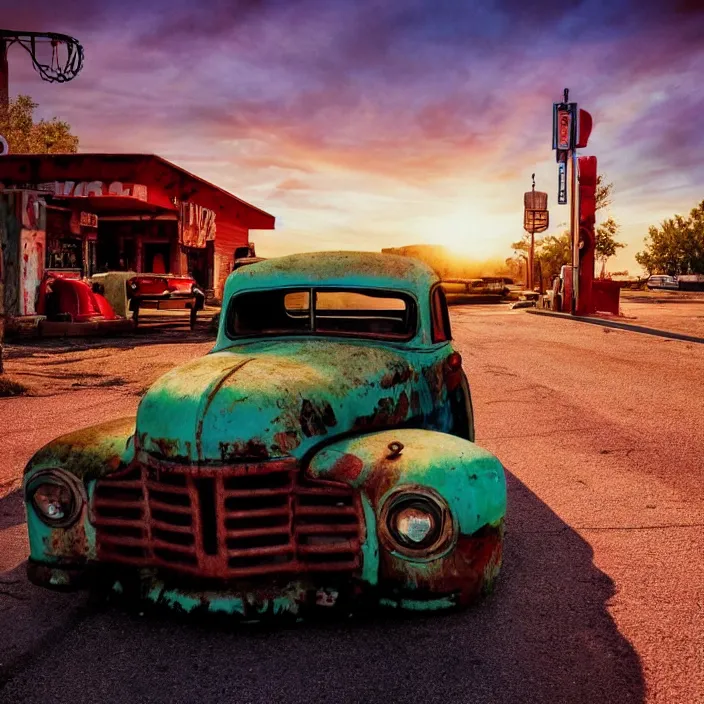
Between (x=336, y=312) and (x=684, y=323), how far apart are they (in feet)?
59.5

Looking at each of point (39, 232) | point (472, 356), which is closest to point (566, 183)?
point (472, 356)

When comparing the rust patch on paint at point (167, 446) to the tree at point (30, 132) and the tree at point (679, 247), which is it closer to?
the tree at point (30, 132)

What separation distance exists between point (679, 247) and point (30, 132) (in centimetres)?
6887

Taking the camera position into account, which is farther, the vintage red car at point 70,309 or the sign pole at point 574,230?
the sign pole at point 574,230

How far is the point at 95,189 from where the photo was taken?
77.9 ft

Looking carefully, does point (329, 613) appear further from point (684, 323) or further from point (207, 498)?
point (684, 323)

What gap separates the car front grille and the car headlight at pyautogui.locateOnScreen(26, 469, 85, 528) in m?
0.26

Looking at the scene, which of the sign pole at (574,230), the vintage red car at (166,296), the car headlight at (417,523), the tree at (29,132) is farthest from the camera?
the tree at (29,132)

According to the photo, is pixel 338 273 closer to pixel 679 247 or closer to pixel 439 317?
pixel 439 317

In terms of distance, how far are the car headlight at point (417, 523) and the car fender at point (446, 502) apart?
0.07 feet

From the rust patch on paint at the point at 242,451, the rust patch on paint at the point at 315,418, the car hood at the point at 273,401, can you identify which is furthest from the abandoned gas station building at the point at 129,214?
the rust patch on paint at the point at 242,451

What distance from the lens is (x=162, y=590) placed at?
2770mm

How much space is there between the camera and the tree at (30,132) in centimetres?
4575

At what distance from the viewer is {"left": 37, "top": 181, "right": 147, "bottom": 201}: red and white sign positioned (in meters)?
23.5
